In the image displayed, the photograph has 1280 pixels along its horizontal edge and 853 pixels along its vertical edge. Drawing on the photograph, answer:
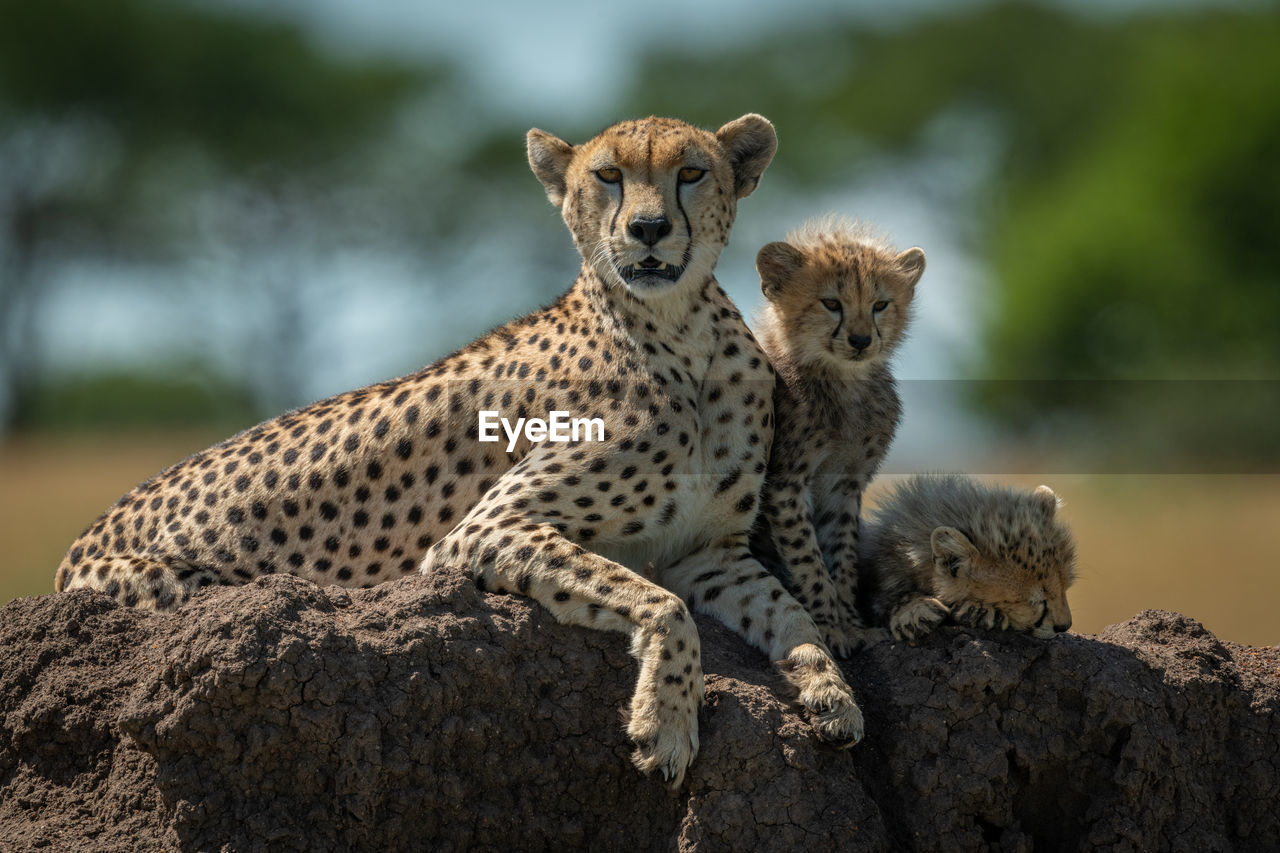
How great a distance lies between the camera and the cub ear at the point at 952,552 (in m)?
3.95

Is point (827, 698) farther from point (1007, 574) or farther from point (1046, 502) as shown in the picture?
point (1046, 502)

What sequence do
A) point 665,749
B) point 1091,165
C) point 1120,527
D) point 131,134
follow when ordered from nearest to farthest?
1. point 665,749
2. point 1120,527
3. point 131,134
4. point 1091,165

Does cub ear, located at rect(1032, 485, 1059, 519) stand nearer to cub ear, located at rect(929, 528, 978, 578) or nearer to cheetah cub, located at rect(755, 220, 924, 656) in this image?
cub ear, located at rect(929, 528, 978, 578)

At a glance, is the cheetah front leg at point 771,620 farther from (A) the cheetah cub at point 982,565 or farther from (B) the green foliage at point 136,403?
(B) the green foliage at point 136,403

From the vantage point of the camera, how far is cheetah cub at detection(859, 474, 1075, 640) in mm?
3965

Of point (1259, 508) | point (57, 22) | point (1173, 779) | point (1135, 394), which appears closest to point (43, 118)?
point (57, 22)

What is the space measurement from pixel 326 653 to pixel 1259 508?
43.1 ft

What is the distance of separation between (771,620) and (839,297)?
1.04 metres

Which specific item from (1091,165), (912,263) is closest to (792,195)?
(1091,165)

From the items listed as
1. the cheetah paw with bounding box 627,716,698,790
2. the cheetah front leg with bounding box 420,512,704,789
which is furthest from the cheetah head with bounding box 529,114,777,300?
the cheetah paw with bounding box 627,716,698,790

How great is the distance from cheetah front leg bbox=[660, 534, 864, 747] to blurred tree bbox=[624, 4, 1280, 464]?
44.8 ft

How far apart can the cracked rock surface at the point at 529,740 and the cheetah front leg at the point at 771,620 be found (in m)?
0.06

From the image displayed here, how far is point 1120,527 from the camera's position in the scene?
15.0 metres

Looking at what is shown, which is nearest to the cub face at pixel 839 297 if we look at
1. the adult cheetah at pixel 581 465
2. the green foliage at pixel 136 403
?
the adult cheetah at pixel 581 465
